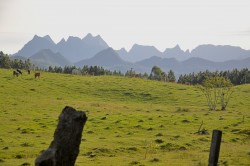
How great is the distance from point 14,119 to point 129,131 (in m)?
13.9

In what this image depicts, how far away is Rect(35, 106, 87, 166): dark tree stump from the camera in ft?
33.1

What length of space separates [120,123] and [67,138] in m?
33.8

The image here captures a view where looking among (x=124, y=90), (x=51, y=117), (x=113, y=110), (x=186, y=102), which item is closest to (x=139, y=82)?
(x=124, y=90)

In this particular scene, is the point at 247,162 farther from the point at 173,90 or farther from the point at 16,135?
the point at 173,90

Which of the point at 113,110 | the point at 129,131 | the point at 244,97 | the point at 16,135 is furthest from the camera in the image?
the point at 244,97

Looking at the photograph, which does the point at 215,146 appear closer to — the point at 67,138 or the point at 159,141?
the point at 67,138

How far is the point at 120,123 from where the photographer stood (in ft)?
144

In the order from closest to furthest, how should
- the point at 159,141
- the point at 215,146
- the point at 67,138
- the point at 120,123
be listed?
the point at 67,138 < the point at 215,146 < the point at 159,141 < the point at 120,123

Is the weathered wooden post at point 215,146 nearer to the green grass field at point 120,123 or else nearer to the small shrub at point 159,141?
the green grass field at point 120,123

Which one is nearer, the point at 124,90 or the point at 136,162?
the point at 136,162

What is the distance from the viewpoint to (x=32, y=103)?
57188 mm

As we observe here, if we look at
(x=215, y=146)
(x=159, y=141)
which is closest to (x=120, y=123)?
(x=159, y=141)

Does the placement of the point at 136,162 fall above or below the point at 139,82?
below

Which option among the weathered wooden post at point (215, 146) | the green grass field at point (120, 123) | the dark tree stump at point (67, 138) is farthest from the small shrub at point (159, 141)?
the dark tree stump at point (67, 138)
